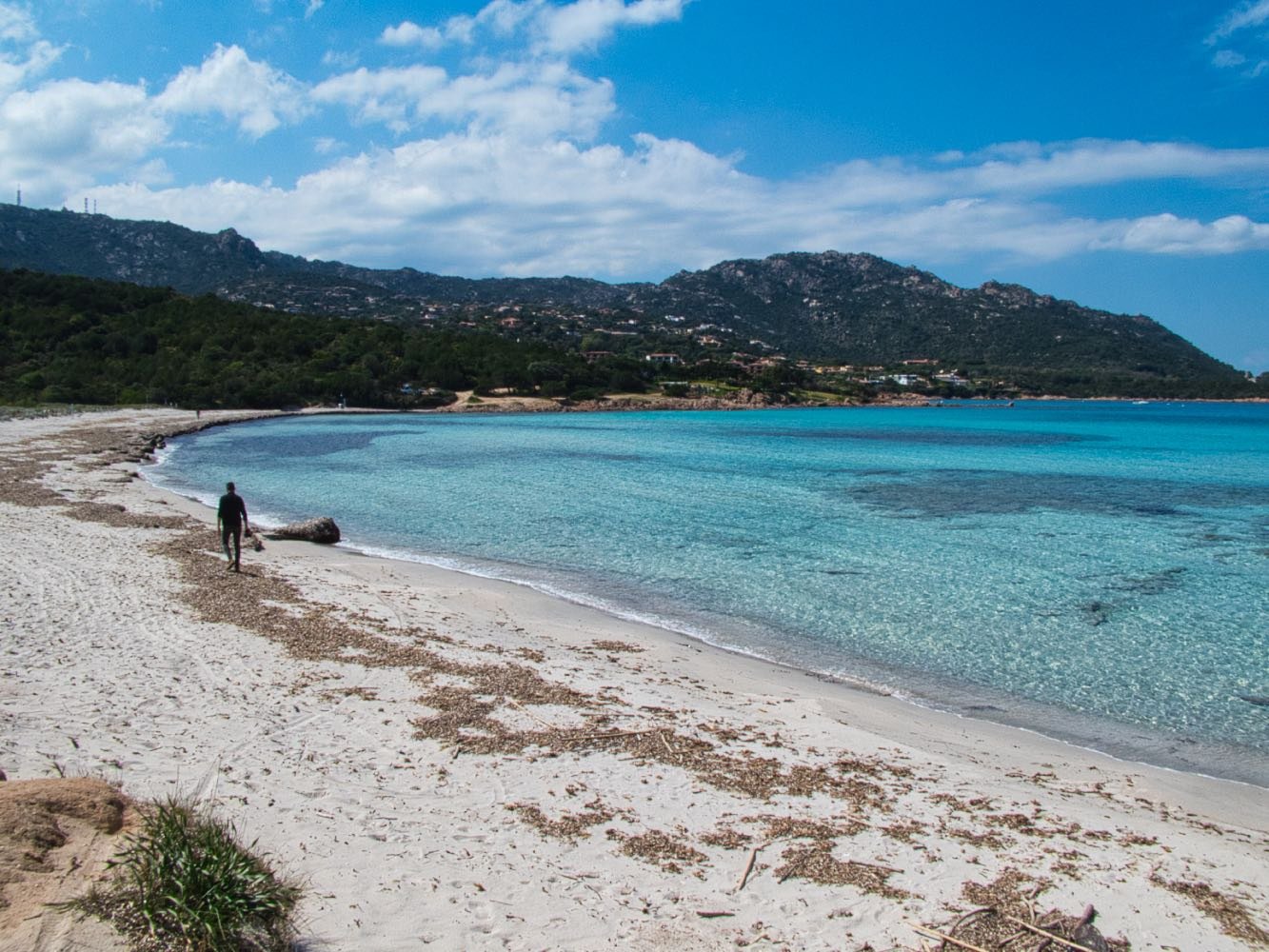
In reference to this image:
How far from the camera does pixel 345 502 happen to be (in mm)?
25031

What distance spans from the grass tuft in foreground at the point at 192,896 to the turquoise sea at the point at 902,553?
7.95 m

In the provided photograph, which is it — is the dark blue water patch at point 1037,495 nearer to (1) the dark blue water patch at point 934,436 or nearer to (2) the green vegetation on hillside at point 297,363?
(1) the dark blue water patch at point 934,436

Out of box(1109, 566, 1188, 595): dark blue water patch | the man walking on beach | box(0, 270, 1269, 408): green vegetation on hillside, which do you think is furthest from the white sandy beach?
box(0, 270, 1269, 408): green vegetation on hillside

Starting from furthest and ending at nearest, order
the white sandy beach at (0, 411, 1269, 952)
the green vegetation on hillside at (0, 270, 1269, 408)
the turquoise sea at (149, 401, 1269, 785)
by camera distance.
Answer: the green vegetation on hillside at (0, 270, 1269, 408) < the turquoise sea at (149, 401, 1269, 785) < the white sandy beach at (0, 411, 1269, 952)

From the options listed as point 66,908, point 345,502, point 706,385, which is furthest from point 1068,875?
point 706,385

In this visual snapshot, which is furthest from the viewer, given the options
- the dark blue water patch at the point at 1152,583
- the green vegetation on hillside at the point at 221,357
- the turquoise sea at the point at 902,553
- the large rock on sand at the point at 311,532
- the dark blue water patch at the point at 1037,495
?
the green vegetation on hillside at the point at 221,357

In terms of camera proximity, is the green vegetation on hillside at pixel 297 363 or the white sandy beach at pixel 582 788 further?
the green vegetation on hillside at pixel 297 363

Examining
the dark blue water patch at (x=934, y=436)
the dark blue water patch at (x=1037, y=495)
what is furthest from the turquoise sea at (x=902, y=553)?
the dark blue water patch at (x=934, y=436)

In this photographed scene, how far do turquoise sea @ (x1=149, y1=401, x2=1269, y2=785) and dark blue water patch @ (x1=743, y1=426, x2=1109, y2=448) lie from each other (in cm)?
1435

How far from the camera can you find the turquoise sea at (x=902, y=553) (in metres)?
10.3

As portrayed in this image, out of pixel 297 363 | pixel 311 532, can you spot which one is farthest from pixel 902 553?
pixel 297 363

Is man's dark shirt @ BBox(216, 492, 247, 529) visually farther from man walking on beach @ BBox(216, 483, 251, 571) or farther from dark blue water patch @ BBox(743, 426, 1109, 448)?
dark blue water patch @ BBox(743, 426, 1109, 448)

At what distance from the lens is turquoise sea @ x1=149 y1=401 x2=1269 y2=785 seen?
10.3m

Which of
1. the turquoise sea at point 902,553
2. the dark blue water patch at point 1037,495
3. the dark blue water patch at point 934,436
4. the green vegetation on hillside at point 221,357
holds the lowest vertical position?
the turquoise sea at point 902,553
